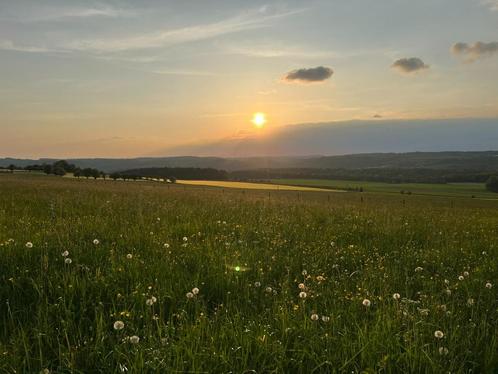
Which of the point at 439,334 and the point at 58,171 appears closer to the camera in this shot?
the point at 439,334

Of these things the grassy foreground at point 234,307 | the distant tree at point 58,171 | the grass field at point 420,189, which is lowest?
the grass field at point 420,189

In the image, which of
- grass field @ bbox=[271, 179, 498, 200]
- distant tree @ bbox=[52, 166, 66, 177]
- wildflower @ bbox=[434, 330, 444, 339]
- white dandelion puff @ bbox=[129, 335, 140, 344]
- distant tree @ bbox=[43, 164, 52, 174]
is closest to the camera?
white dandelion puff @ bbox=[129, 335, 140, 344]

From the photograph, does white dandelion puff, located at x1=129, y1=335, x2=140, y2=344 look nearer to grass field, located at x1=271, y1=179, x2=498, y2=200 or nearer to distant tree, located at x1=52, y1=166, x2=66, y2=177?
grass field, located at x1=271, y1=179, x2=498, y2=200

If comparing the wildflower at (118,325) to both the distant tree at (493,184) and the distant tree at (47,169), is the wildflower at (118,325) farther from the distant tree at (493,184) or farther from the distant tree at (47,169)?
the distant tree at (493,184)

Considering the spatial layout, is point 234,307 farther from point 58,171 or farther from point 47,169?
point 47,169

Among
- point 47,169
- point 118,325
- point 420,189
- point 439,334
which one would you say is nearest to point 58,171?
point 47,169

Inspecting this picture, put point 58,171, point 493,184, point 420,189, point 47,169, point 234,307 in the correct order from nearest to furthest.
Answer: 1. point 234,307
2. point 420,189
3. point 58,171
4. point 47,169
5. point 493,184

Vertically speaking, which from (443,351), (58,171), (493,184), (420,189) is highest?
(58,171)

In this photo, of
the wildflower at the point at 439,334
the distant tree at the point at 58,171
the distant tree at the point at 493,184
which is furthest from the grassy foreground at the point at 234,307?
the distant tree at the point at 493,184

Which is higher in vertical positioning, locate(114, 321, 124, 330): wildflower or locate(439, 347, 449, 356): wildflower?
locate(114, 321, 124, 330): wildflower

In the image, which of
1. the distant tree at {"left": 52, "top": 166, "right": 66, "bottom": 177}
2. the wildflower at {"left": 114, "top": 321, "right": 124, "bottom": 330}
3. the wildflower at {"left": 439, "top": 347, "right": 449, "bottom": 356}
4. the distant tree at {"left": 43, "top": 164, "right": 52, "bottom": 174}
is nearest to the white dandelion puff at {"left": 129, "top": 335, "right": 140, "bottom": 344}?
the wildflower at {"left": 114, "top": 321, "right": 124, "bottom": 330}

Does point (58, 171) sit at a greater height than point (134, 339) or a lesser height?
greater

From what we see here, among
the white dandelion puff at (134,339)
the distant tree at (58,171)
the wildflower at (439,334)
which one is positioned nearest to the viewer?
the white dandelion puff at (134,339)

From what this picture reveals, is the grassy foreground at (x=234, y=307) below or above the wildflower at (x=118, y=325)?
below
